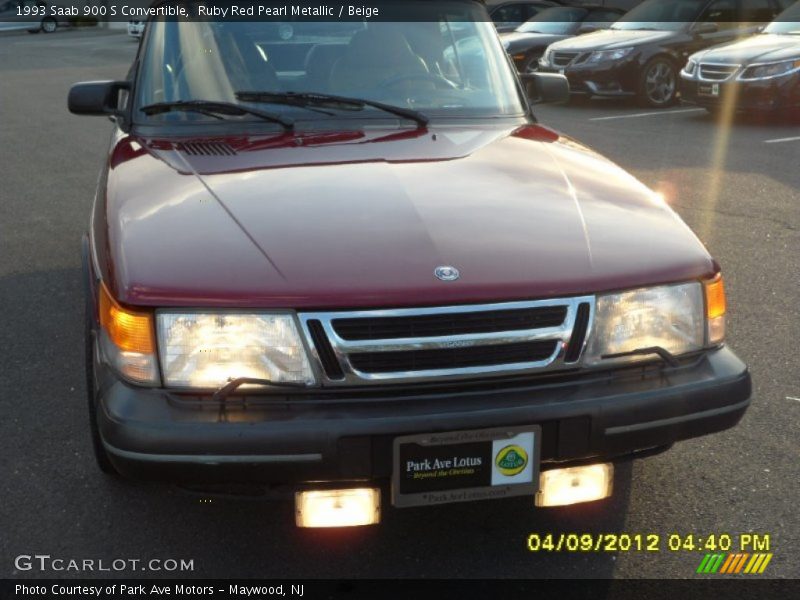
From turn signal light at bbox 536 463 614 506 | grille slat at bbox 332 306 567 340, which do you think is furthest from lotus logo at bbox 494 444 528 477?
grille slat at bbox 332 306 567 340

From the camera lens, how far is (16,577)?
9.75 feet

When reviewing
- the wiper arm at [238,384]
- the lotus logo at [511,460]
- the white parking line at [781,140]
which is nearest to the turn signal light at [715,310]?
the lotus logo at [511,460]

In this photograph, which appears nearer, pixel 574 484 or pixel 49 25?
pixel 574 484

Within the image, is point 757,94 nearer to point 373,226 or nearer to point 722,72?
point 722,72

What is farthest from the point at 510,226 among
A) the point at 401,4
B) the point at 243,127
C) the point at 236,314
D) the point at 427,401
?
the point at 401,4

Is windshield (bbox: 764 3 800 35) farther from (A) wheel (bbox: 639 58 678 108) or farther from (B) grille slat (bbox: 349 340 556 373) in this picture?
(B) grille slat (bbox: 349 340 556 373)

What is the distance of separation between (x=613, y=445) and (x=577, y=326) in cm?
33

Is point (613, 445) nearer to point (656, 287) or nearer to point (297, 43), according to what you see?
point (656, 287)

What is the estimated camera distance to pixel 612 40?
47.8ft

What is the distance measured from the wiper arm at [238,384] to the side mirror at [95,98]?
88.3 inches

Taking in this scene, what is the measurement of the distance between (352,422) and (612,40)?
1299cm

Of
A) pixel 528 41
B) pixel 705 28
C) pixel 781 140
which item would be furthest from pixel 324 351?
pixel 528 41

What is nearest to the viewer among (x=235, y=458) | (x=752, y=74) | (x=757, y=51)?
(x=235, y=458)

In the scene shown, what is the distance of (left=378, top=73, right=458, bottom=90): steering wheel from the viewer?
13.7 feet
